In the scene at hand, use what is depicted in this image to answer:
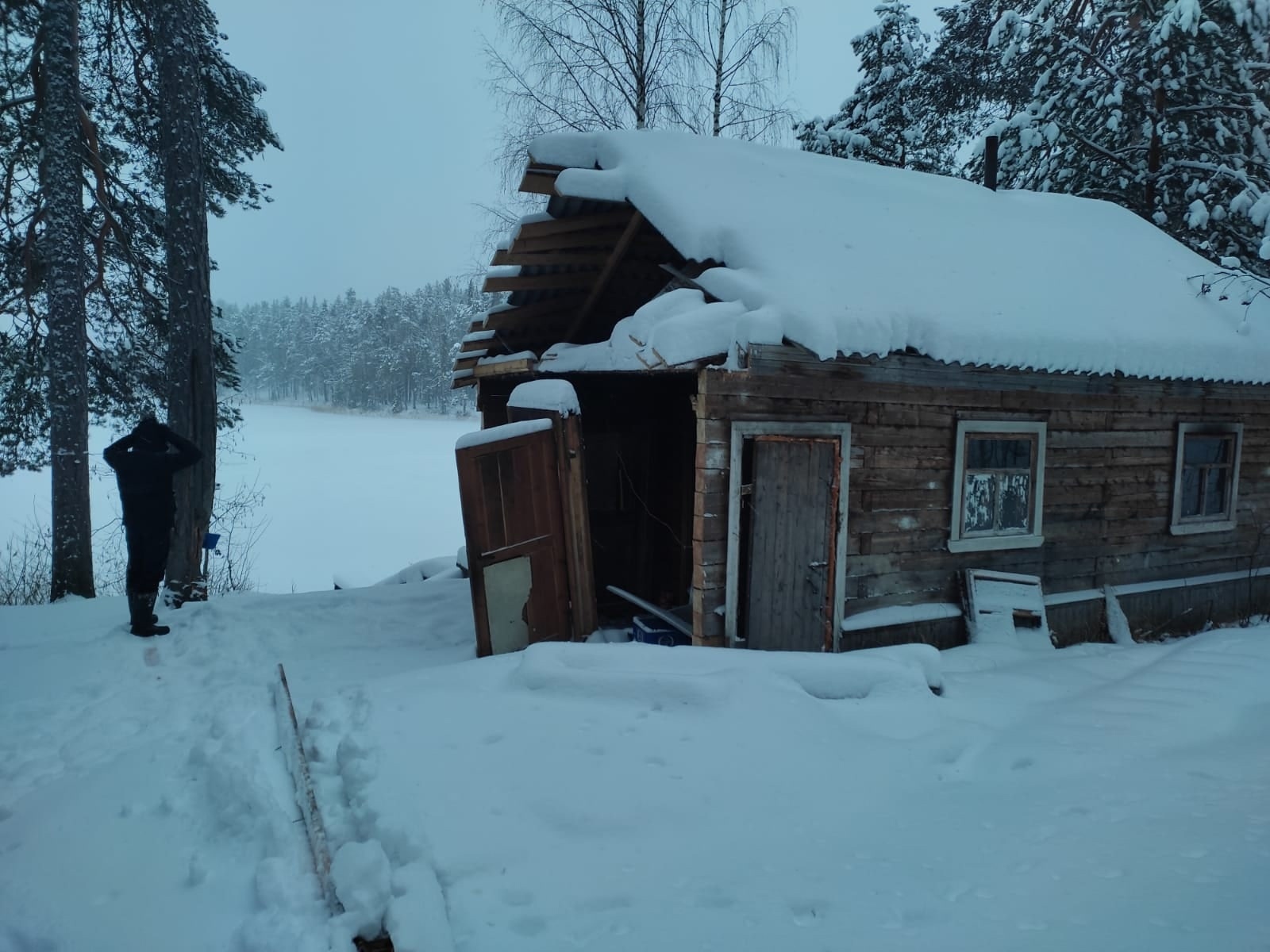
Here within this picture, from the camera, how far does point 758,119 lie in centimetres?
1503

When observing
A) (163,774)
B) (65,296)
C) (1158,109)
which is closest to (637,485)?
(163,774)

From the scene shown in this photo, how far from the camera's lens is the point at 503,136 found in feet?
47.2

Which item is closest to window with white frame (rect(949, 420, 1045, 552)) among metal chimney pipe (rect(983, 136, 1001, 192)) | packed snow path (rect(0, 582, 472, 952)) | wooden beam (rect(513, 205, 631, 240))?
wooden beam (rect(513, 205, 631, 240))

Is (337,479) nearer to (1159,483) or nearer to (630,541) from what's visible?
(630,541)

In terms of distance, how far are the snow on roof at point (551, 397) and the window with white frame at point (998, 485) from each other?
385 cm

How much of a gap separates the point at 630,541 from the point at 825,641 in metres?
3.17

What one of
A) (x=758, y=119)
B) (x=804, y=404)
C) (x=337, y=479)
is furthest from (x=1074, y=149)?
(x=337, y=479)

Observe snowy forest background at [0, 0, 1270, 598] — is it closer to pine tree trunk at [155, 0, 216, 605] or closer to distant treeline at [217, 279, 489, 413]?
pine tree trunk at [155, 0, 216, 605]

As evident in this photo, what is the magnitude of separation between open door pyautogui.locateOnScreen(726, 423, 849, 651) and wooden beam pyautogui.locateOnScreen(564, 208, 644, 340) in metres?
2.47

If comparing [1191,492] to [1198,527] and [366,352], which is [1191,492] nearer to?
[1198,527]

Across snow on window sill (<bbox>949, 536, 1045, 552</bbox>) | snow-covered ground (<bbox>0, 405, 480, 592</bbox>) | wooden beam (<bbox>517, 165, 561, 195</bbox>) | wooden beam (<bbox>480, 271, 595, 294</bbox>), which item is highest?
wooden beam (<bbox>517, 165, 561, 195</bbox>)

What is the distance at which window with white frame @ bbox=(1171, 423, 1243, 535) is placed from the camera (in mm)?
8969

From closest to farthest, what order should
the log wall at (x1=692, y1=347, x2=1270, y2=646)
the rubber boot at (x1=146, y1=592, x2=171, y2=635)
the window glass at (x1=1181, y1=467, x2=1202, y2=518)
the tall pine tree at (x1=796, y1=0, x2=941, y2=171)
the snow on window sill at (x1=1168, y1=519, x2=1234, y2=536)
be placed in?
the log wall at (x1=692, y1=347, x2=1270, y2=646) < the rubber boot at (x1=146, y1=592, x2=171, y2=635) < the snow on window sill at (x1=1168, y1=519, x2=1234, y2=536) < the window glass at (x1=1181, y1=467, x2=1202, y2=518) < the tall pine tree at (x1=796, y1=0, x2=941, y2=171)

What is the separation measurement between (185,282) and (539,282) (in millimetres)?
3977
